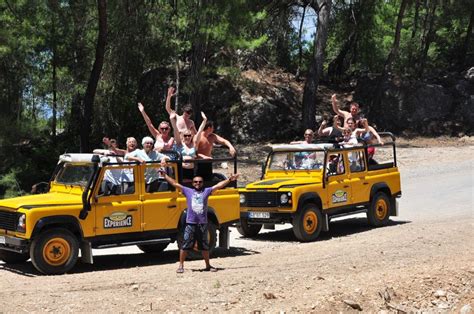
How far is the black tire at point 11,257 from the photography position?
12055 millimetres

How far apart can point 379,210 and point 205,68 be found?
11627 mm

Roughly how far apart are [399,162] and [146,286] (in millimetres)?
19435

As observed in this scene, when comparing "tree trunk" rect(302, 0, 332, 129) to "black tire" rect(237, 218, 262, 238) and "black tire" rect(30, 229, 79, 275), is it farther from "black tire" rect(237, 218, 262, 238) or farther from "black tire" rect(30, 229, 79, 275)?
Answer: "black tire" rect(30, 229, 79, 275)

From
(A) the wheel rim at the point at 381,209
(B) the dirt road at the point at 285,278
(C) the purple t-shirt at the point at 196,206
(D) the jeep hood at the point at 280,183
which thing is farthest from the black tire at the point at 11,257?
(A) the wheel rim at the point at 381,209

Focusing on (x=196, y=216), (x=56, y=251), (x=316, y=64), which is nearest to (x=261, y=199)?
(x=196, y=216)

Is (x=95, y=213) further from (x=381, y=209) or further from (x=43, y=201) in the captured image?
(x=381, y=209)

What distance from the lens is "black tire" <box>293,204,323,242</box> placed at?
47.2 ft

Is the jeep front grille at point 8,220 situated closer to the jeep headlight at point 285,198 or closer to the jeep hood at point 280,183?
the jeep hood at point 280,183

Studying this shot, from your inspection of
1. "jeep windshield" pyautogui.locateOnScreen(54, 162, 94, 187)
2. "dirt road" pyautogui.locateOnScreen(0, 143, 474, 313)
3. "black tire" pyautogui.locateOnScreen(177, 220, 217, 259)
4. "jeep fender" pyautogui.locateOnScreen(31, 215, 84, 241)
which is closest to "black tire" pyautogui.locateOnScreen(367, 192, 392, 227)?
"dirt road" pyautogui.locateOnScreen(0, 143, 474, 313)

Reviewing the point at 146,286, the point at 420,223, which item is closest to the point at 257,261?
the point at 146,286

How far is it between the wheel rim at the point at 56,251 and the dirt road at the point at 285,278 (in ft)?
0.93

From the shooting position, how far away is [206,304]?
351 inches

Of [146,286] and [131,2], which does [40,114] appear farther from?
[146,286]

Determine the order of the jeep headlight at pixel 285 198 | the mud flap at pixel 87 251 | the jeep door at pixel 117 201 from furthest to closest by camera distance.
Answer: the jeep headlight at pixel 285 198, the jeep door at pixel 117 201, the mud flap at pixel 87 251
